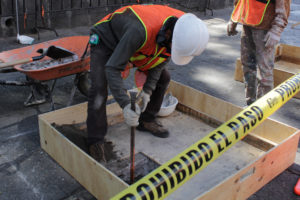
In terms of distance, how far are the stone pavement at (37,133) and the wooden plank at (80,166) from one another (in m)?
0.08

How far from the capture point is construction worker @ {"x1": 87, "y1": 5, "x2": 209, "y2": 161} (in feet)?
9.22

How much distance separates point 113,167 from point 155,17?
1.49m

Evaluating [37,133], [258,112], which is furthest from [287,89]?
Result: [37,133]

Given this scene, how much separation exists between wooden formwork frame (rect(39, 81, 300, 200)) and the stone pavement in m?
0.09

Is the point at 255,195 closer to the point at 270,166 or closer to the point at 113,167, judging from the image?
the point at 270,166

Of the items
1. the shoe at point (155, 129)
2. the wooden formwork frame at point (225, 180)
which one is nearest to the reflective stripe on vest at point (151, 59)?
the shoe at point (155, 129)

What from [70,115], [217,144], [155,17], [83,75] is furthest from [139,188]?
[83,75]

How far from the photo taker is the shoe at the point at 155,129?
405 cm

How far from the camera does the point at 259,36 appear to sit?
13.8 feet

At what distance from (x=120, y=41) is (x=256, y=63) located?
234cm

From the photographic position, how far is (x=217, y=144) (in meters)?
2.39

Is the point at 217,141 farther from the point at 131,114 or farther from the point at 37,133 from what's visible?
the point at 37,133

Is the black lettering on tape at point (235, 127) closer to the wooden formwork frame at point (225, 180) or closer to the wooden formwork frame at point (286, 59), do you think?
the wooden formwork frame at point (225, 180)

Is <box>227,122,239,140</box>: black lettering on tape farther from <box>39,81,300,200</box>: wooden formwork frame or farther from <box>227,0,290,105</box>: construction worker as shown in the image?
<box>227,0,290,105</box>: construction worker
